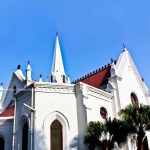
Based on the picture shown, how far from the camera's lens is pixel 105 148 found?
20828mm

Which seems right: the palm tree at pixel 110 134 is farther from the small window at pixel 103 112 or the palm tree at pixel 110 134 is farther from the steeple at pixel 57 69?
the steeple at pixel 57 69

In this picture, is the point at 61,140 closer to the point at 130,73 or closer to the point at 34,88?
the point at 34,88

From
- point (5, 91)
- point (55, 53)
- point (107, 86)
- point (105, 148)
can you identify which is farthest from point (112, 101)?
point (55, 53)

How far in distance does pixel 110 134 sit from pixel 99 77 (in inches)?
466

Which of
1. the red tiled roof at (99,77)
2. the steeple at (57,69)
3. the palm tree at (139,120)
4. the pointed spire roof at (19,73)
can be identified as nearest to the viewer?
the palm tree at (139,120)

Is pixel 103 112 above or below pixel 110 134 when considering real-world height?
above

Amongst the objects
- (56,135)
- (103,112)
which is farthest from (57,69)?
(56,135)

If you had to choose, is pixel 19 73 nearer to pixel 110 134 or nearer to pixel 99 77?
pixel 99 77

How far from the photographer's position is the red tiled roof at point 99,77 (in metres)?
30.3

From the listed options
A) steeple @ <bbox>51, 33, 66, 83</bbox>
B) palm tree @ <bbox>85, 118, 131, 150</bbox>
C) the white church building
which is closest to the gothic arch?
the white church building

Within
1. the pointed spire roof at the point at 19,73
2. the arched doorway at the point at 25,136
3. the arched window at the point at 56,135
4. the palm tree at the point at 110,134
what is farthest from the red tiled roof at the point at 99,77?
the arched doorway at the point at 25,136

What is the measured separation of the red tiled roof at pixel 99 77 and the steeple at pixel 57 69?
800cm

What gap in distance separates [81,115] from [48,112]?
2879 millimetres

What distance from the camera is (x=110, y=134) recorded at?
2067cm
